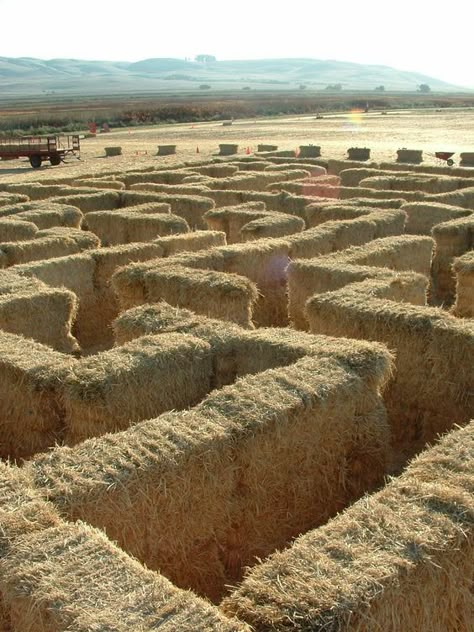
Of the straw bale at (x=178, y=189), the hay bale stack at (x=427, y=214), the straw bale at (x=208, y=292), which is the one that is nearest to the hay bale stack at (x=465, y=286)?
the straw bale at (x=208, y=292)

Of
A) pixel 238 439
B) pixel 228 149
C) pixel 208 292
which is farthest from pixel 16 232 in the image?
pixel 228 149

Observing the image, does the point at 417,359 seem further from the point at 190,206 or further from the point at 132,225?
the point at 190,206

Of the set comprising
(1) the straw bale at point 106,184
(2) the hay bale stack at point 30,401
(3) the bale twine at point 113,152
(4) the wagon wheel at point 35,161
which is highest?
(3) the bale twine at point 113,152

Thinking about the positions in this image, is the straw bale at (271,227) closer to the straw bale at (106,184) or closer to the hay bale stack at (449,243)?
the hay bale stack at (449,243)

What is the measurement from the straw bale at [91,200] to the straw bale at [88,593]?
16666 mm

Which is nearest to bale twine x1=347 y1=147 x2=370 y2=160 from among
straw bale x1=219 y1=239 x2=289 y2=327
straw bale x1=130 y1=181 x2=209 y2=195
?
straw bale x1=130 y1=181 x2=209 y2=195

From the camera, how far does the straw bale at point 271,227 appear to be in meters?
16.3

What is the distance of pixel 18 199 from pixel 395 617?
19250 mm

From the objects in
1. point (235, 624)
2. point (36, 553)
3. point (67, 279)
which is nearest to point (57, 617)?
point (36, 553)

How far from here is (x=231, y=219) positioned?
18.3m

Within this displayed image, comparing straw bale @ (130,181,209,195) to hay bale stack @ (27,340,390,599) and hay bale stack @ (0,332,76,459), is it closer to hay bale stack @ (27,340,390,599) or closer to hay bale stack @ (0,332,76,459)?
hay bale stack @ (0,332,76,459)

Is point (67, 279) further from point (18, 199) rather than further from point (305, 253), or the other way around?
point (18, 199)

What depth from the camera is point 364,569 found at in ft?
15.3

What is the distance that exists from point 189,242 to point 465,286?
575cm
